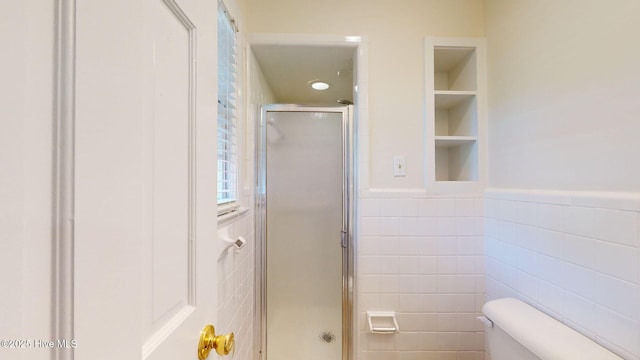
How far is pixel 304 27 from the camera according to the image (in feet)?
4.65

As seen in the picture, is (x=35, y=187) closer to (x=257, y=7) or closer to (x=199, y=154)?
(x=199, y=154)

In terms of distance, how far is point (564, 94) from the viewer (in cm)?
95

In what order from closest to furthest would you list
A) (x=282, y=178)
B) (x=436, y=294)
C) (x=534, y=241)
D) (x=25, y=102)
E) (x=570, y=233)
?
(x=25, y=102) → (x=570, y=233) → (x=534, y=241) → (x=436, y=294) → (x=282, y=178)

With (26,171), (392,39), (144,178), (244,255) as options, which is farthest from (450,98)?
(26,171)

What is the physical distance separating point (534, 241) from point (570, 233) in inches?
7.0

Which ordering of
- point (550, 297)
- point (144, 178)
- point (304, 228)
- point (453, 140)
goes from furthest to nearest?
point (304, 228), point (453, 140), point (550, 297), point (144, 178)

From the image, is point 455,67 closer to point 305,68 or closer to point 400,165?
point 400,165

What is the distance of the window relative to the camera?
3.36 ft

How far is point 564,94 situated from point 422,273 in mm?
1028

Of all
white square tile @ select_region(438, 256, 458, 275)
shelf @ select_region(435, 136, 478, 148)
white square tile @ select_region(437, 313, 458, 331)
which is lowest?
white square tile @ select_region(437, 313, 458, 331)

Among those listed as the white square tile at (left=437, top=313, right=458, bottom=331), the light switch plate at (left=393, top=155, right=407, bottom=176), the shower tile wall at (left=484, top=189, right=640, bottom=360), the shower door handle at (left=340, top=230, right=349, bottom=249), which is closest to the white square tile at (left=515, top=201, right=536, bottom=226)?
the shower tile wall at (left=484, top=189, right=640, bottom=360)

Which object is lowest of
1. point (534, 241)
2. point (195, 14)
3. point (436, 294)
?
point (436, 294)

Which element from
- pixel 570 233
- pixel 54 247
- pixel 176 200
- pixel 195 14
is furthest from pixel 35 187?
pixel 570 233

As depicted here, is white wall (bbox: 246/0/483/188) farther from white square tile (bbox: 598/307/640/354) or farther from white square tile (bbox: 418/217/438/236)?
white square tile (bbox: 598/307/640/354)
